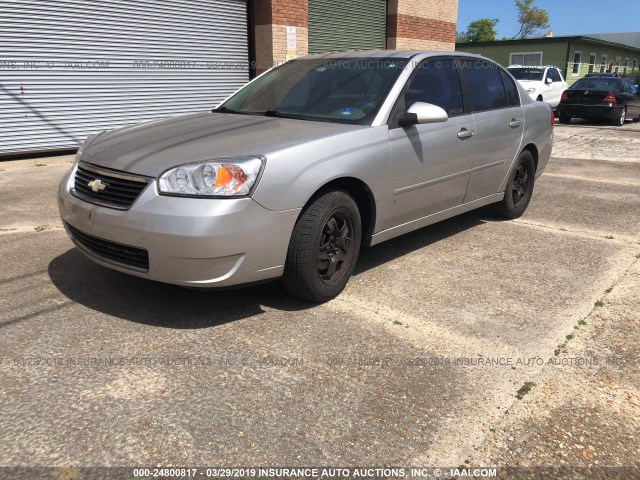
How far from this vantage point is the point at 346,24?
579 inches

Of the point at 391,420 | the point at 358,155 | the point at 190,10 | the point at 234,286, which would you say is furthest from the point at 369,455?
the point at 190,10

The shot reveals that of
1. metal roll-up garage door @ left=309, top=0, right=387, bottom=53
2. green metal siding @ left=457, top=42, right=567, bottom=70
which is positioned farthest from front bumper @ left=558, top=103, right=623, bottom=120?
green metal siding @ left=457, top=42, right=567, bottom=70

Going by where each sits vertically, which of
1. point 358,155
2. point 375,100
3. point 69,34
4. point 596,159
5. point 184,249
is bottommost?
point 596,159

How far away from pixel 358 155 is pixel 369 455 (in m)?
2.03

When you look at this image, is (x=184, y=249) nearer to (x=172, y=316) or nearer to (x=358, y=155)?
(x=172, y=316)

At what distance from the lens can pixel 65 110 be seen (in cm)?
1007

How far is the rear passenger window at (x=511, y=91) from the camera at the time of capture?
557 centimetres

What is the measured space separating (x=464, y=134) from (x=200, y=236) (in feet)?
8.64

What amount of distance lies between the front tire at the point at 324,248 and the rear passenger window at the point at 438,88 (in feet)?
3.53

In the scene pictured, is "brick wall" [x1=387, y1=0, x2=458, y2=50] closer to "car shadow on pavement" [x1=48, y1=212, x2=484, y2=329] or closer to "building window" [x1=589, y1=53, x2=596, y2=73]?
"car shadow on pavement" [x1=48, y1=212, x2=484, y2=329]

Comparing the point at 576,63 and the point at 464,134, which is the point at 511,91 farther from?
the point at 576,63

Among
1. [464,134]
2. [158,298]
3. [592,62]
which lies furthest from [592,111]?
[592,62]

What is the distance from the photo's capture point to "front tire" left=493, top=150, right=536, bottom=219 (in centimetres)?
577

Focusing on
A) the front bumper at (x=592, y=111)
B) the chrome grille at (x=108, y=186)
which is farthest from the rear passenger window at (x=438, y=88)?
the front bumper at (x=592, y=111)
